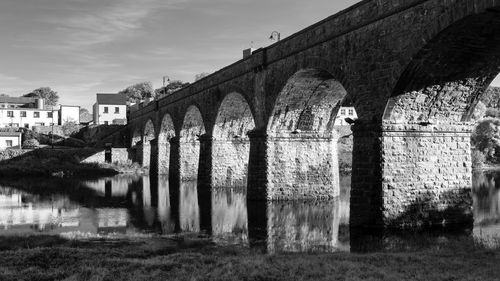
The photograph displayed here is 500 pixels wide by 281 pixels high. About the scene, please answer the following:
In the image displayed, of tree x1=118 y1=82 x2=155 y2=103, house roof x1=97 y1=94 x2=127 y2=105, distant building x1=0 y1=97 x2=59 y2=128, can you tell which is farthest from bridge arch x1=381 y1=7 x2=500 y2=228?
tree x1=118 y1=82 x2=155 y2=103

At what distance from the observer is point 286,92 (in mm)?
28109

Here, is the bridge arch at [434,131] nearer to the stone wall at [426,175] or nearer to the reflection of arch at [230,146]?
the stone wall at [426,175]

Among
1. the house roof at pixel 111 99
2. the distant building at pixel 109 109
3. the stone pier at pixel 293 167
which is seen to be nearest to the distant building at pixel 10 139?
the distant building at pixel 109 109

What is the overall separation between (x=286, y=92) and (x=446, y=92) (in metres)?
10.7

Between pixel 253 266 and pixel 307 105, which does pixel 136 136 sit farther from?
pixel 253 266

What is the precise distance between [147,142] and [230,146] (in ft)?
107

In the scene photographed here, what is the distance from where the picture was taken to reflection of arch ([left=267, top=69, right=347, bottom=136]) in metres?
27.5

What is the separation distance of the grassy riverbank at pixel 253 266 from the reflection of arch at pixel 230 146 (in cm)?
2519

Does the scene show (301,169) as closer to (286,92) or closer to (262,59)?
(286,92)

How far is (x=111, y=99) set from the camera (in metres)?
110

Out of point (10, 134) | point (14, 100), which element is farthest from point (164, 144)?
point (14, 100)

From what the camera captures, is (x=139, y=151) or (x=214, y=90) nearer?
(x=214, y=90)

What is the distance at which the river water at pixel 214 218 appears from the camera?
1786cm

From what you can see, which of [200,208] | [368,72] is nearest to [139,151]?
[200,208]
